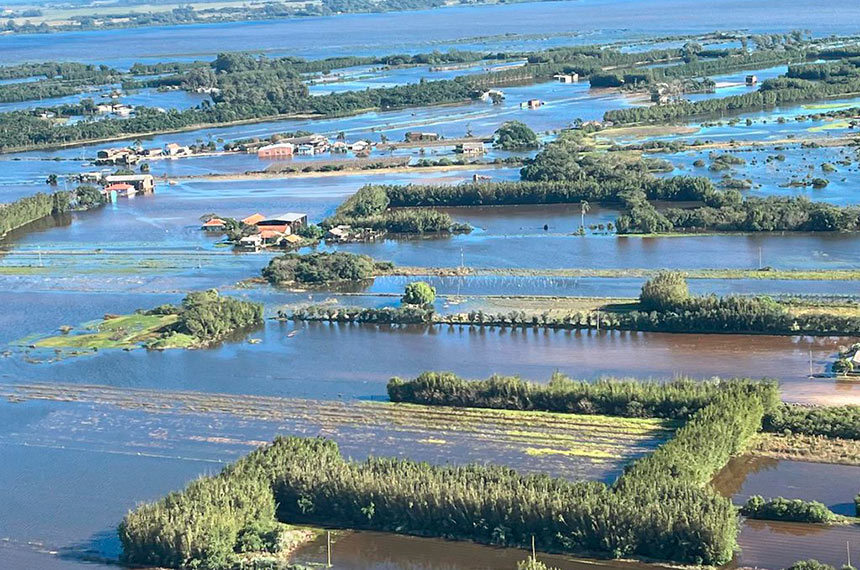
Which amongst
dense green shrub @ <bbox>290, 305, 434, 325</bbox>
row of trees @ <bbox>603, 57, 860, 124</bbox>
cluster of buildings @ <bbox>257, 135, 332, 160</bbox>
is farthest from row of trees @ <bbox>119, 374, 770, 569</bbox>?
row of trees @ <bbox>603, 57, 860, 124</bbox>

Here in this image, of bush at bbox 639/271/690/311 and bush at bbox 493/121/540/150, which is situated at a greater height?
bush at bbox 493/121/540/150

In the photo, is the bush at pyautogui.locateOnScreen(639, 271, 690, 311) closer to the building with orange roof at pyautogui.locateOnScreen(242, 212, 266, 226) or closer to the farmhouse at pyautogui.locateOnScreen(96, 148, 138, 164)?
the building with orange roof at pyautogui.locateOnScreen(242, 212, 266, 226)

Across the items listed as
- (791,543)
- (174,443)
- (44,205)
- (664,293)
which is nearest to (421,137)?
(44,205)

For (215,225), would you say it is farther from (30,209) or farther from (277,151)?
(277,151)

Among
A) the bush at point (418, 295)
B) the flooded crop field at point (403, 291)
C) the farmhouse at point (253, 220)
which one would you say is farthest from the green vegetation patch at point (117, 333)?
the farmhouse at point (253, 220)

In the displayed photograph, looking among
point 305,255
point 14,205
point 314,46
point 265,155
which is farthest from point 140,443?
point 314,46

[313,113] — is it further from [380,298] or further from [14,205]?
[380,298]
